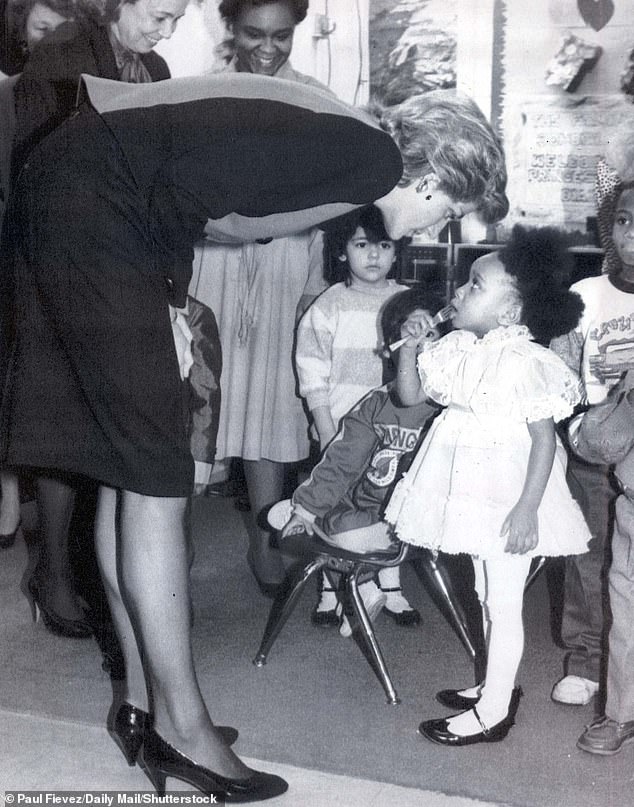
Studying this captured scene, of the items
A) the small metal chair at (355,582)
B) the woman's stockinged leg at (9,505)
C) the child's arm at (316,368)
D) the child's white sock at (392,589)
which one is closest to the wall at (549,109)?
the child's arm at (316,368)

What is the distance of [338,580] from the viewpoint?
224 centimetres

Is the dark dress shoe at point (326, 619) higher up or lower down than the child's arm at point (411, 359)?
lower down

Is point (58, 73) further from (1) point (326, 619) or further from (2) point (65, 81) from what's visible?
(1) point (326, 619)

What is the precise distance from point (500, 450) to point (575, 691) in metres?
0.51

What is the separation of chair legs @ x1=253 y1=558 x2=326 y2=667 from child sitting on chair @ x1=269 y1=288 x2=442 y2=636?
7 centimetres

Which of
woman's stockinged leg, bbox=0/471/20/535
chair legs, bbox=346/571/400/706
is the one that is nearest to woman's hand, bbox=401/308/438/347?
chair legs, bbox=346/571/400/706

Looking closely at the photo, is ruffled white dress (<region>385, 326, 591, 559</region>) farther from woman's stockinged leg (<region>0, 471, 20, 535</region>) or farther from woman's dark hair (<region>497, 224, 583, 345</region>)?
woman's stockinged leg (<region>0, 471, 20, 535</region>)

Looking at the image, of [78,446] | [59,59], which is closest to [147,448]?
[78,446]

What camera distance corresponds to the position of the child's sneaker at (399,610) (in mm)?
2217

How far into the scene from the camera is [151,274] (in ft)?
4.53

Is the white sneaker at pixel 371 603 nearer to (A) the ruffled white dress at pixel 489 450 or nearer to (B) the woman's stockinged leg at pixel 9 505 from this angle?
(A) the ruffled white dress at pixel 489 450

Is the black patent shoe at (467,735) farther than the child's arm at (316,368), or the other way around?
the child's arm at (316,368)

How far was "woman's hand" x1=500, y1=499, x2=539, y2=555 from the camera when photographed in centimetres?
161

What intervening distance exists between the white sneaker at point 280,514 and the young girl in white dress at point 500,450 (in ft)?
1.10
